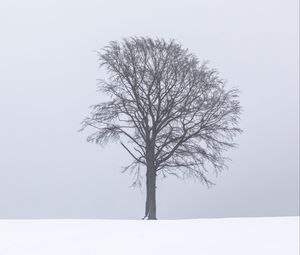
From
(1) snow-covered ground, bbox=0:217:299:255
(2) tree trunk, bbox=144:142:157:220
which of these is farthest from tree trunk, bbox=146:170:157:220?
(1) snow-covered ground, bbox=0:217:299:255

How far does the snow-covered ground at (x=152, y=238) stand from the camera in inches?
656

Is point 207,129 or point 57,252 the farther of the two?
point 207,129

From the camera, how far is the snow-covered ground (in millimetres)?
16656

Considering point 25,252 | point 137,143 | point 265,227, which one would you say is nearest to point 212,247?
point 265,227

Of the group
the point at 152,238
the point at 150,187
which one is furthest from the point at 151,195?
the point at 152,238

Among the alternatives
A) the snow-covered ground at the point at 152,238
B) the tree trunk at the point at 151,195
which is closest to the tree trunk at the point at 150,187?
the tree trunk at the point at 151,195

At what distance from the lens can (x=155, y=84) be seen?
109 ft

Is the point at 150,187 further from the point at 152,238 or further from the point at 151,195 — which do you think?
the point at 152,238

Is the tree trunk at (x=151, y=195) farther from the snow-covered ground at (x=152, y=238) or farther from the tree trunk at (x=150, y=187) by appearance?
the snow-covered ground at (x=152, y=238)

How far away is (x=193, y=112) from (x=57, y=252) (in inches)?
734

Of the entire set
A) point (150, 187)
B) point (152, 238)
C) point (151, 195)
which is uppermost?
point (150, 187)

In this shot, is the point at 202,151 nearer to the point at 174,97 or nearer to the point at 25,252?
the point at 174,97

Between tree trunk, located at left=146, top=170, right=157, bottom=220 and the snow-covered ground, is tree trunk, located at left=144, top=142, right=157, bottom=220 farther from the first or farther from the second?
the snow-covered ground

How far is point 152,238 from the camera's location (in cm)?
1802
